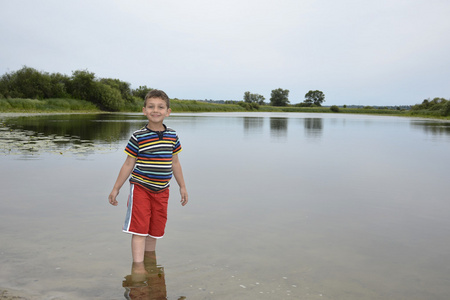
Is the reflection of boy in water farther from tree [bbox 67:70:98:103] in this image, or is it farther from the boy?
tree [bbox 67:70:98:103]

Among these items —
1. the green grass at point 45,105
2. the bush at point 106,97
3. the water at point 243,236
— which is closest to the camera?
the water at point 243,236

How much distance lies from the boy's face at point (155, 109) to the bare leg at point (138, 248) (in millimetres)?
1022

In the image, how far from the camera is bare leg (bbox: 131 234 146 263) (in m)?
3.27

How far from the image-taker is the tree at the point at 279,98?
15562cm

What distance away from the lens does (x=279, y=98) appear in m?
156

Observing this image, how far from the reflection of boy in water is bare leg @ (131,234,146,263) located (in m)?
0.04

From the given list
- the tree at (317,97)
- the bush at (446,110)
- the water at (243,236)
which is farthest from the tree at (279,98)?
the water at (243,236)

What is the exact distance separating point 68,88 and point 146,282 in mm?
60962

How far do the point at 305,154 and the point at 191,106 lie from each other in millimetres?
65660

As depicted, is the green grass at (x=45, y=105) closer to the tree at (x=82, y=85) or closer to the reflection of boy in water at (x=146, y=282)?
the tree at (x=82, y=85)

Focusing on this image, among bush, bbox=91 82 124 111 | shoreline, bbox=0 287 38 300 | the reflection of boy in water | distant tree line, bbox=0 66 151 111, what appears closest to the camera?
shoreline, bbox=0 287 38 300

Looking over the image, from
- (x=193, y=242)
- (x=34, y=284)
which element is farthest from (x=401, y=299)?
(x=34, y=284)

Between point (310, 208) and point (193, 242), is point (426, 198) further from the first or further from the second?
point (193, 242)

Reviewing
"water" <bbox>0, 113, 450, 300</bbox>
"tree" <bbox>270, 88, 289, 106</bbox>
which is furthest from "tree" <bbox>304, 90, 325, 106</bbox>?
"water" <bbox>0, 113, 450, 300</bbox>
